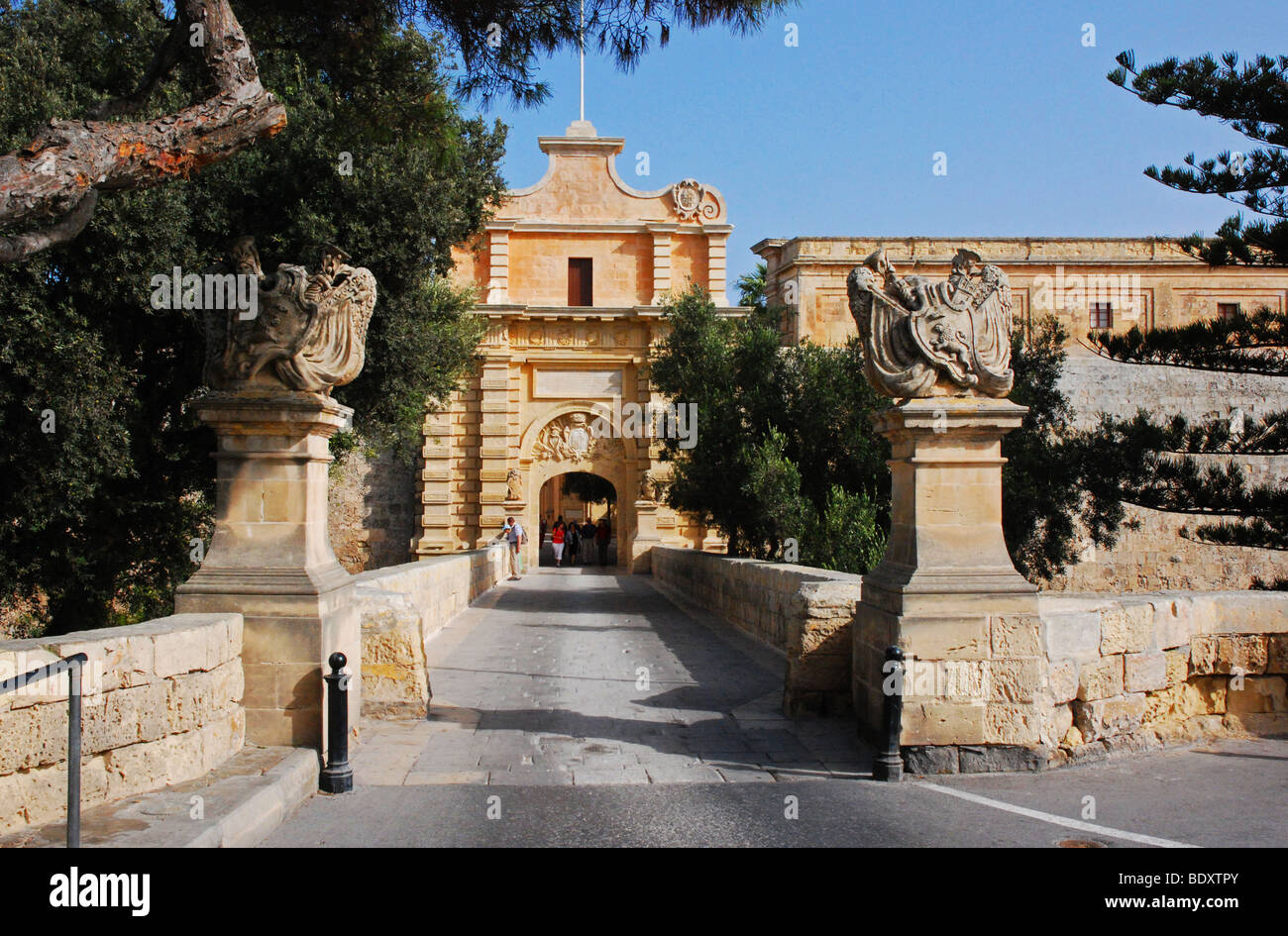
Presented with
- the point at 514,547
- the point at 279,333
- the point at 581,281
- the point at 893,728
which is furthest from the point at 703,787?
the point at 581,281

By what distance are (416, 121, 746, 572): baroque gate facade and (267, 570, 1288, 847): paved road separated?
1836cm

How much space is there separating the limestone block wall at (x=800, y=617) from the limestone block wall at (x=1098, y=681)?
136cm

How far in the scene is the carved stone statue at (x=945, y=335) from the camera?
632 centimetres

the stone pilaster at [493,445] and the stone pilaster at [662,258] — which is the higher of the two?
the stone pilaster at [662,258]

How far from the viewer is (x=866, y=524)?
14648mm

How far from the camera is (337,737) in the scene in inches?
219

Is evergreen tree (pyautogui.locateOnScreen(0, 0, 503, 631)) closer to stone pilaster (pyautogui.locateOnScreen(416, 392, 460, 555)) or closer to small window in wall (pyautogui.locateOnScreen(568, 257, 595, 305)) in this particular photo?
stone pilaster (pyautogui.locateOnScreen(416, 392, 460, 555))

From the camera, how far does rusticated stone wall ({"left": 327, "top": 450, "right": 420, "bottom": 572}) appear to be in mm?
29266

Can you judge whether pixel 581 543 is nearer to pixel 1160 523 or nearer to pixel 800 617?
pixel 1160 523

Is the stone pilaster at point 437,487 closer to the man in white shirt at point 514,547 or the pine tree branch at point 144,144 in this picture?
the man in white shirt at point 514,547

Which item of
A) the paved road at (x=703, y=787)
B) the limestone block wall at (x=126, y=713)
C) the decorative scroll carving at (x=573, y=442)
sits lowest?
the paved road at (x=703, y=787)

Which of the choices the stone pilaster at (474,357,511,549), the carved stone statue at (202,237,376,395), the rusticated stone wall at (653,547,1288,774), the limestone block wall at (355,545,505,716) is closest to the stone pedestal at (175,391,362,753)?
the carved stone statue at (202,237,376,395)

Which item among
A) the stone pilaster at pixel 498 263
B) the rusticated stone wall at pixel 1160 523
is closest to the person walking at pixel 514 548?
the stone pilaster at pixel 498 263

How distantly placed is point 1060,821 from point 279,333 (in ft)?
16.6
